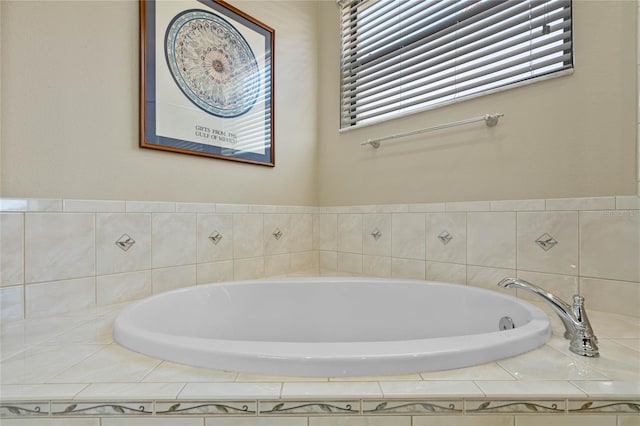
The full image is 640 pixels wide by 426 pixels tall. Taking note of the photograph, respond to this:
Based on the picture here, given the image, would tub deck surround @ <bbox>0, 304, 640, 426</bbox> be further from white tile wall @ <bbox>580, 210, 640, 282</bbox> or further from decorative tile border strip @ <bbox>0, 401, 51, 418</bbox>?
white tile wall @ <bbox>580, 210, 640, 282</bbox>

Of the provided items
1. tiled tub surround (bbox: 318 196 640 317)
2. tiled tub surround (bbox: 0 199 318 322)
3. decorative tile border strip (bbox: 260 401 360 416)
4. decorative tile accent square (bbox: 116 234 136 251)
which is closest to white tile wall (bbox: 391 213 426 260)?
tiled tub surround (bbox: 318 196 640 317)

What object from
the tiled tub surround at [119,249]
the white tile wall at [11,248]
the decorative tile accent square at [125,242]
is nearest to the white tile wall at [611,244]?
the tiled tub surround at [119,249]

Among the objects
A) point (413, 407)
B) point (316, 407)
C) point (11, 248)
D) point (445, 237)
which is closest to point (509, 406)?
point (413, 407)

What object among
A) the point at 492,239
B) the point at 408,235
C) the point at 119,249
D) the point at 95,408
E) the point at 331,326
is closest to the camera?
the point at 95,408

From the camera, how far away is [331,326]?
5.05 feet

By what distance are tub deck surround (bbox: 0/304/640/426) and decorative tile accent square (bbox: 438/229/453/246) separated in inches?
34.0

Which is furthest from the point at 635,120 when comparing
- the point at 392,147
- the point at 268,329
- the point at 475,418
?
the point at 268,329

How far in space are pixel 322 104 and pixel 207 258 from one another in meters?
1.30

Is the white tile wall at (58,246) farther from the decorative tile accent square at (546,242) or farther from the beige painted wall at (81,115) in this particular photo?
the decorative tile accent square at (546,242)

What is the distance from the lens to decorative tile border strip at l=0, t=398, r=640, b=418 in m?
0.58

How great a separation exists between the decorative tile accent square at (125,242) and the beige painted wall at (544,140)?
4.20 feet

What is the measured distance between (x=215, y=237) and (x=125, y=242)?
408 millimetres

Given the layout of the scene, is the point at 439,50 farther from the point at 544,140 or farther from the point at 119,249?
the point at 119,249

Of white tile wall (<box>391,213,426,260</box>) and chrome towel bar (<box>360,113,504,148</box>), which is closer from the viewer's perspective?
chrome towel bar (<box>360,113,504,148</box>)
